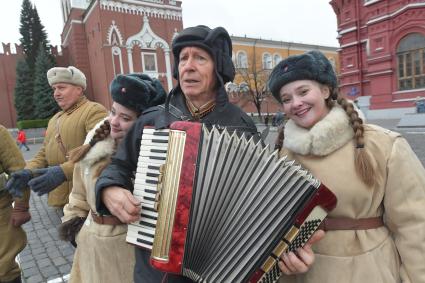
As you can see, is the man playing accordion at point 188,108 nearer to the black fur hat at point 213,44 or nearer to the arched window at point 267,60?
the black fur hat at point 213,44

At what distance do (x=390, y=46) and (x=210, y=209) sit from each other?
21744 millimetres

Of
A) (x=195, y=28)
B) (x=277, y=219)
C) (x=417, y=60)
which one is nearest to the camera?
(x=277, y=219)

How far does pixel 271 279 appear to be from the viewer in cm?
141

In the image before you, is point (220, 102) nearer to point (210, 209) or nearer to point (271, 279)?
point (210, 209)

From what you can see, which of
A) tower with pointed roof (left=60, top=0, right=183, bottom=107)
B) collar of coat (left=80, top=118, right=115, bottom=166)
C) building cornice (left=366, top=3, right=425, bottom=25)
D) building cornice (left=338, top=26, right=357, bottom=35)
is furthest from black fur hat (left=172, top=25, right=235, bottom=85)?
tower with pointed roof (left=60, top=0, right=183, bottom=107)

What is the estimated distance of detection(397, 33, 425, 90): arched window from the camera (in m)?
18.0

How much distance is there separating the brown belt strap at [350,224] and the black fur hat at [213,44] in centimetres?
97

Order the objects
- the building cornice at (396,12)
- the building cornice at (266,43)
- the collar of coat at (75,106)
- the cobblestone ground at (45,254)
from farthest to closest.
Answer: the building cornice at (266,43) → the building cornice at (396,12) → the cobblestone ground at (45,254) → the collar of coat at (75,106)

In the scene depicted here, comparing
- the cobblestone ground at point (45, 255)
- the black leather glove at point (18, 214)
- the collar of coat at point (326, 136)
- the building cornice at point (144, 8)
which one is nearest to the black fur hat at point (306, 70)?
the collar of coat at point (326, 136)

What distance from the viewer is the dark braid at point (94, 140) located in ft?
7.04

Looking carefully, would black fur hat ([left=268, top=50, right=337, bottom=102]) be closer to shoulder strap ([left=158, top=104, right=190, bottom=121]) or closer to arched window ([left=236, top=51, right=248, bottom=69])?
shoulder strap ([left=158, top=104, right=190, bottom=121])

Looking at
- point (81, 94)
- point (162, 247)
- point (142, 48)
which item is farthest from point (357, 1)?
point (162, 247)

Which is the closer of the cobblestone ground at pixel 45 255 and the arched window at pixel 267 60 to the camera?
the cobblestone ground at pixel 45 255

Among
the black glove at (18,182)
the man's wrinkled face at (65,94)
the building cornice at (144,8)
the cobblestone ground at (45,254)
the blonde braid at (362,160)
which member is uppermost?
the building cornice at (144,8)
